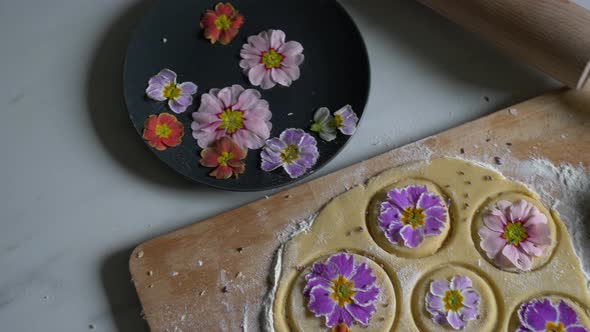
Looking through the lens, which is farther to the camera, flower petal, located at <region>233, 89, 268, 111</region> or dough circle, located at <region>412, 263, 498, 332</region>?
flower petal, located at <region>233, 89, 268, 111</region>

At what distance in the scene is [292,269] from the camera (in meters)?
0.82

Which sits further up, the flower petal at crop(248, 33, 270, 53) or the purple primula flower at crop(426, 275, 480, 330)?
the flower petal at crop(248, 33, 270, 53)

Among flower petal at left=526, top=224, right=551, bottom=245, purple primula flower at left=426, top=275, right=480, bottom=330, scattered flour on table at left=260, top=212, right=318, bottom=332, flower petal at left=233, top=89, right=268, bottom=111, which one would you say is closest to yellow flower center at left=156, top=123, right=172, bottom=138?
flower petal at left=233, top=89, right=268, bottom=111

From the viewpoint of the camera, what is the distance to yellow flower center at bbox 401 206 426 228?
0.83 meters

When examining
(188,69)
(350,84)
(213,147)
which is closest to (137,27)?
(188,69)

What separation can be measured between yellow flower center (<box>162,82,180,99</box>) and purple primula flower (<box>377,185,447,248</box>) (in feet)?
1.17

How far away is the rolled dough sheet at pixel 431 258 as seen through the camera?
2.61ft

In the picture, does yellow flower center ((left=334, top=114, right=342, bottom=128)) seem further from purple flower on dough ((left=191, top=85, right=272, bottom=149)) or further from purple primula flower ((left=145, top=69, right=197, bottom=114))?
purple primula flower ((left=145, top=69, right=197, bottom=114))

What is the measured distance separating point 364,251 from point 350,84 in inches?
10.3

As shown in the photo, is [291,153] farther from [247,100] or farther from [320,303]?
[320,303]

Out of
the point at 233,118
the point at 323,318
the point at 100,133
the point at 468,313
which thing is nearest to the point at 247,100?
the point at 233,118

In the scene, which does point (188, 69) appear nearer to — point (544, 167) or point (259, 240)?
point (259, 240)

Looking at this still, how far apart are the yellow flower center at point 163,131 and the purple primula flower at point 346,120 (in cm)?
25

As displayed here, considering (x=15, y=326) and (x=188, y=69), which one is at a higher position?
(x=188, y=69)
